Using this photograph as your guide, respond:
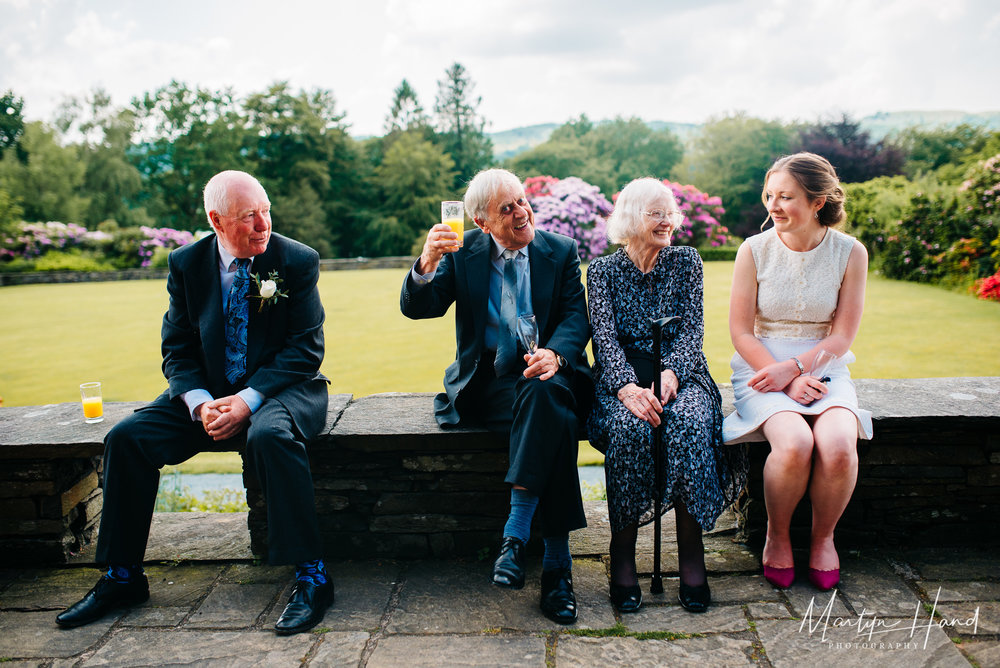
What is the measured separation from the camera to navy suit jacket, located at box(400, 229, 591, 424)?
8.75 feet

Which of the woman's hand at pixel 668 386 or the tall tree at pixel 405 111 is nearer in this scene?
the woman's hand at pixel 668 386

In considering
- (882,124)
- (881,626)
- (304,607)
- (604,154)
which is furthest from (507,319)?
(882,124)

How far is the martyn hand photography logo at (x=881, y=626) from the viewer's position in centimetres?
198

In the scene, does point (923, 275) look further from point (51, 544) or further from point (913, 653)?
point (51, 544)

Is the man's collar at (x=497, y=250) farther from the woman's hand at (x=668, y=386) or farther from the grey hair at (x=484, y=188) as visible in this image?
the woman's hand at (x=668, y=386)

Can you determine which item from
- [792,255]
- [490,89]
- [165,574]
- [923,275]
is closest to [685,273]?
[792,255]

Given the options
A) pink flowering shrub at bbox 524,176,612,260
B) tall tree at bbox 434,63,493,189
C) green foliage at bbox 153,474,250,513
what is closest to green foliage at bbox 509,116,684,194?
tall tree at bbox 434,63,493,189

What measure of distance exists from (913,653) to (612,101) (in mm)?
52131

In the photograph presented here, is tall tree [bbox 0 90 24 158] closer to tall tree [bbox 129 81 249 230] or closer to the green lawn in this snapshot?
tall tree [bbox 129 81 249 230]

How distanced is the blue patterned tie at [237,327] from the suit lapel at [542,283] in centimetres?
116

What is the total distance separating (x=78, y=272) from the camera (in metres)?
17.8

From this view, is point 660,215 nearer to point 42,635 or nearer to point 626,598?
point 626,598

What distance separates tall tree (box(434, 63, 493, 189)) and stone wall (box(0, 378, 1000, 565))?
37.5 metres

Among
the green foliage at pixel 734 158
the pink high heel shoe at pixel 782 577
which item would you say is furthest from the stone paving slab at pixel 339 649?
the green foliage at pixel 734 158
